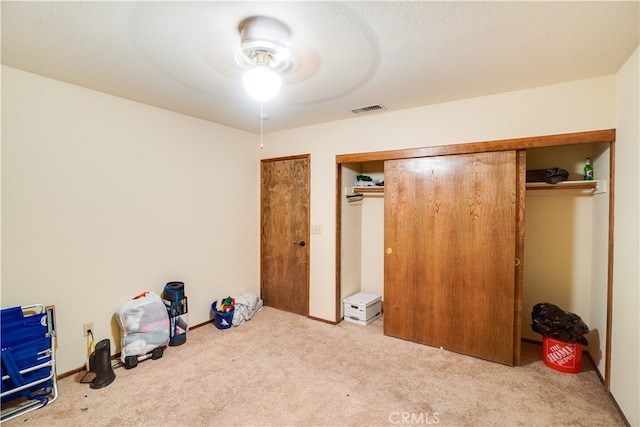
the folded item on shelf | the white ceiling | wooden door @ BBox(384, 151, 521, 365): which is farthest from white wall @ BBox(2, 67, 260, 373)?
the folded item on shelf

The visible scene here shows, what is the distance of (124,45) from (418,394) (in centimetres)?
318

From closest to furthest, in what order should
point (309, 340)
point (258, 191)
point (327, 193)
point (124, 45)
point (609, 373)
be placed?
1. point (124, 45)
2. point (609, 373)
3. point (309, 340)
4. point (327, 193)
5. point (258, 191)

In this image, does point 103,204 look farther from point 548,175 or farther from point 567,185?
point 567,185

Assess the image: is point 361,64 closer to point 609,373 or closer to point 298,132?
point 298,132

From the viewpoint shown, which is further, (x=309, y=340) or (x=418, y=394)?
(x=309, y=340)

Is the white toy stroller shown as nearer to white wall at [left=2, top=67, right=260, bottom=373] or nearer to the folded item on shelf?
white wall at [left=2, top=67, right=260, bottom=373]

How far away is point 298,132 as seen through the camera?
402 centimetres

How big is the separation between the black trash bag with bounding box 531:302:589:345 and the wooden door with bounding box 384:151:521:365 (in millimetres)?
227

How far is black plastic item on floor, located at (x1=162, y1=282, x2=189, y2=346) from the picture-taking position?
3.15 m

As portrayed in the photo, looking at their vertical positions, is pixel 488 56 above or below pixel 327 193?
above

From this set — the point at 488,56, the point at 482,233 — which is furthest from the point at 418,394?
the point at 488,56

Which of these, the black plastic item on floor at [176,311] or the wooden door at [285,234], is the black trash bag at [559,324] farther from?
the black plastic item on floor at [176,311]

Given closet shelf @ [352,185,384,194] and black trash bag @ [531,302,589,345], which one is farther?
closet shelf @ [352,185,384,194]

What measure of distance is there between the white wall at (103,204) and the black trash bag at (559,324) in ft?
11.3
